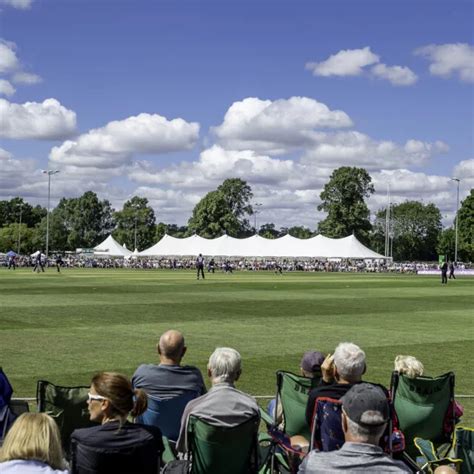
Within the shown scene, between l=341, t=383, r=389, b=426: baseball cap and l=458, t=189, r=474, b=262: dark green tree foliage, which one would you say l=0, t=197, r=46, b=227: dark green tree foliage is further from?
l=341, t=383, r=389, b=426: baseball cap

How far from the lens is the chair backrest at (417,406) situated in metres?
7.41

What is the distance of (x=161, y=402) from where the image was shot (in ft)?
23.4

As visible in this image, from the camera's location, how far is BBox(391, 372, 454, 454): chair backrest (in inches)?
292

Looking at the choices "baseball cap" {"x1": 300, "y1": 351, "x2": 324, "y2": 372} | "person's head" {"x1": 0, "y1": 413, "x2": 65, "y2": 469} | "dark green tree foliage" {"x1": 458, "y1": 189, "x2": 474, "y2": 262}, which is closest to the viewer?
"person's head" {"x1": 0, "y1": 413, "x2": 65, "y2": 469}

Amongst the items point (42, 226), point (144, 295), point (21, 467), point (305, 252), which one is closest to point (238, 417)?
point (21, 467)

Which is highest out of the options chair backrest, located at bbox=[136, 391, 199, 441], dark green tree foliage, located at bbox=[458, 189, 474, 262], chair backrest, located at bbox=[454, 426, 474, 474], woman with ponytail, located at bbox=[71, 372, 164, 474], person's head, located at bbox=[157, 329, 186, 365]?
dark green tree foliage, located at bbox=[458, 189, 474, 262]

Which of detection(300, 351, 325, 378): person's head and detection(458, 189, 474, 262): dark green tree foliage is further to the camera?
detection(458, 189, 474, 262): dark green tree foliage

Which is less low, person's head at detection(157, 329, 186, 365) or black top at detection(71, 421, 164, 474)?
person's head at detection(157, 329, 186, 365)

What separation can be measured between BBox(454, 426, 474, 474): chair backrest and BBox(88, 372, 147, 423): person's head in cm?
321

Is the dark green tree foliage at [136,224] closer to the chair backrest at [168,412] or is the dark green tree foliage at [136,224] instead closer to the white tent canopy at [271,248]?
the white tent canopy at [271,248]

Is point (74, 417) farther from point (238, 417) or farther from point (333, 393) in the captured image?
point (333, 393)

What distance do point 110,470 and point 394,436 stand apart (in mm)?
2506

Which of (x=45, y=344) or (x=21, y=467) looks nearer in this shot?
(x=21, y=467)

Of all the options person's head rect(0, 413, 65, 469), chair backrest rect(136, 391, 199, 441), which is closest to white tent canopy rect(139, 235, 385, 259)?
chair backrest rect(136, 391, 199, 441)
